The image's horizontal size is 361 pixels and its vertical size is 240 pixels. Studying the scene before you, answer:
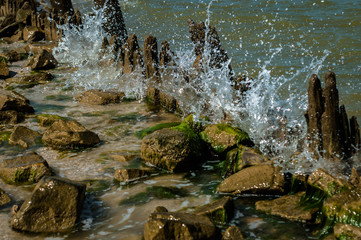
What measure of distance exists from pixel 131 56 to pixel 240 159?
4.20m

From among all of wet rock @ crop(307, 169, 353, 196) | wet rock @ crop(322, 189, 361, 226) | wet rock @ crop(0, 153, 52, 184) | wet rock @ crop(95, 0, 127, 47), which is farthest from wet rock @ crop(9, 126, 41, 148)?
wet rock @ crop(95, 0, 127, 47)

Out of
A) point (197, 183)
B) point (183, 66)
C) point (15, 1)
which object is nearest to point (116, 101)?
point (183, 66)

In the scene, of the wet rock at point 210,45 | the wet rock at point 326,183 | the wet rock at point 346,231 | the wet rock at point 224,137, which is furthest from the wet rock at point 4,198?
the wet rock at point 210,45

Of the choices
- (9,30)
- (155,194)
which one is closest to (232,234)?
(155,194)

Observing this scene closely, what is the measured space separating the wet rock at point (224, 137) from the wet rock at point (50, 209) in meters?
2.01

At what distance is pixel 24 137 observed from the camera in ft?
20.7

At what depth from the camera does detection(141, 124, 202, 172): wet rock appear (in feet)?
17.3

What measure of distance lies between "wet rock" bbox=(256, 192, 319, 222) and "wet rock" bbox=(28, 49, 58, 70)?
7.34m

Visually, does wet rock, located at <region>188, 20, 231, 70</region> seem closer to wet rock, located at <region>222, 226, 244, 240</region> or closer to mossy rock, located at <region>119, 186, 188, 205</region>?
mossy rock, located at <region>119, 186, 188, 205</region>

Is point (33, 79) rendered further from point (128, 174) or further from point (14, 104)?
point (128, 174)

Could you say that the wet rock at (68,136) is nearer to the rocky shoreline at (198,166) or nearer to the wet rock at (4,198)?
the rocky shoreline at (198,166)

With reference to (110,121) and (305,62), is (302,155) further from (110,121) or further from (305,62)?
(305,62)

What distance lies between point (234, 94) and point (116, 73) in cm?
341

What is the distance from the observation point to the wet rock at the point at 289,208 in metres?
4.09
